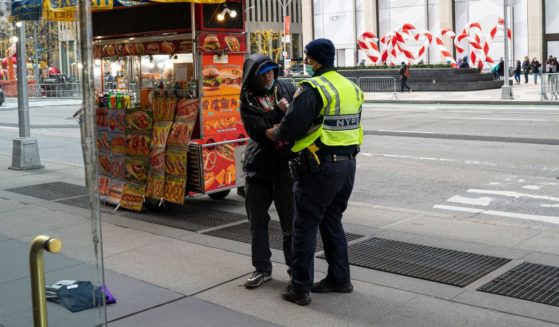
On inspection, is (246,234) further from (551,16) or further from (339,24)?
(339,24)

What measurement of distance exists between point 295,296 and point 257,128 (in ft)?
A: 4.44

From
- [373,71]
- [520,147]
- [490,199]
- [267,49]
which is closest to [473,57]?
[373,71]

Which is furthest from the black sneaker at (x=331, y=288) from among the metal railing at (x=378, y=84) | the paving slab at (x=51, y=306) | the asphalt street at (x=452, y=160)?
the metal railing at (x=378, y=84)

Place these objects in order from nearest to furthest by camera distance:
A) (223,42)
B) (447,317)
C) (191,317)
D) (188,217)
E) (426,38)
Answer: (447,317), (191,317), (188,217), (223,42), (426,38)

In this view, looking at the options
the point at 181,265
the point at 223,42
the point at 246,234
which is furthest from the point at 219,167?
the point at 181,265

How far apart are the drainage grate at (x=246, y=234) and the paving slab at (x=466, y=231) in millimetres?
771

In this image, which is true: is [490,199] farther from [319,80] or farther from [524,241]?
[319,80]

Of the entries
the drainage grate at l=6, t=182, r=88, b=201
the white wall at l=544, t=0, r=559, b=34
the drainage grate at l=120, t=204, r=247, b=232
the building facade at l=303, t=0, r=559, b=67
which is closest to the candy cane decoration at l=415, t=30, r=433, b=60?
the building facade at l=303, t=0, r=559, b=67

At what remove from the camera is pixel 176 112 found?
8680mm

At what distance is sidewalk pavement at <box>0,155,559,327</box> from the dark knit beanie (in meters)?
1.80

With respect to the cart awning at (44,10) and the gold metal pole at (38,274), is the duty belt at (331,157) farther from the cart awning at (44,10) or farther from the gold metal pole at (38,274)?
the gold metal pole at (38,274)

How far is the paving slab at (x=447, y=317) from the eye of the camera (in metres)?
4.89

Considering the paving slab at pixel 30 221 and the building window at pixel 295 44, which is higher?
the building window at pixel 295 44

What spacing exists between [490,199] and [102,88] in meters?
5.64
